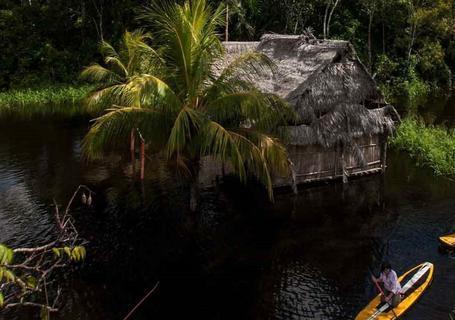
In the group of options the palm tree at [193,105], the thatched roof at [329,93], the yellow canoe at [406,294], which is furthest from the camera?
the thatched roof at [329,93]

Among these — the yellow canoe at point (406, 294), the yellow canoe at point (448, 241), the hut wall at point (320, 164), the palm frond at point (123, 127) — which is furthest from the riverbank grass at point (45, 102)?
the yellow canoe at point (406, 294)

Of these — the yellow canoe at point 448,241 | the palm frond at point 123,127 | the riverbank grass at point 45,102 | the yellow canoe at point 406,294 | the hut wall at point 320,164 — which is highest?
the riverbank grass at point 45,102

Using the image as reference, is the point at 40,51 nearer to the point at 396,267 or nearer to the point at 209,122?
the point at 209,122

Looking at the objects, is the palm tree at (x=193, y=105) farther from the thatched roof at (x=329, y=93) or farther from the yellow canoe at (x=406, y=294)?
Result: the yellow canoe at (x=406, y=294)

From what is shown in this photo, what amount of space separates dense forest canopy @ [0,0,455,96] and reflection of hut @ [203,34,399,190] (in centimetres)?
1832

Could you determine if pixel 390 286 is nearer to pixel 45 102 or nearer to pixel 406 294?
pixel 406 294

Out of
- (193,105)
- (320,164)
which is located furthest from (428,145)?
(193,105)

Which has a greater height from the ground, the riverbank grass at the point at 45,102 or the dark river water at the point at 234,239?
the riverbank grass at the point at 45,102

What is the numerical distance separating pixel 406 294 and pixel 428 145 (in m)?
11.7

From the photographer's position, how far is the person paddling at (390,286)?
34.0 ft

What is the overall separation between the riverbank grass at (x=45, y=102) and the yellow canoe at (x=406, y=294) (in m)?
24.9

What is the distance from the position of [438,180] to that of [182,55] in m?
11.4

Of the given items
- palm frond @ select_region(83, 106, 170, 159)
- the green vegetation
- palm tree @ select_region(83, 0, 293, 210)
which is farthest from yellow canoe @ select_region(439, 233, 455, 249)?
palm frond @ select_region(83, 106, 170, 159)

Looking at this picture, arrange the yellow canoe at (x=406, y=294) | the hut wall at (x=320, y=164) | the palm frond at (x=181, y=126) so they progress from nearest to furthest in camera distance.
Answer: the yellow canoe at (x=406, y=294) → the palm frond at (x=181, y=126) → the hut wall at (x=320, y=164)
